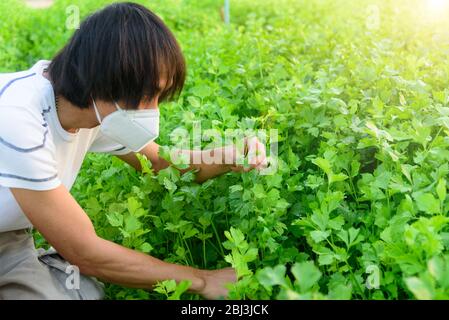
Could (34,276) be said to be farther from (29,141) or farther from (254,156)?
(254,156)

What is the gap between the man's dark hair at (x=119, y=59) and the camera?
184cm

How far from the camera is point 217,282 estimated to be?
187 centimetres

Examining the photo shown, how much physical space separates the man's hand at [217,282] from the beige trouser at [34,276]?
386 millimetres

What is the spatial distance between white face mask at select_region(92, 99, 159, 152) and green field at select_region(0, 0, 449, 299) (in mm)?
160

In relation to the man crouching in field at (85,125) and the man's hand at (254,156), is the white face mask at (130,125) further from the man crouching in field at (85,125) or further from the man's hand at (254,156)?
the man's hand at (254,156)

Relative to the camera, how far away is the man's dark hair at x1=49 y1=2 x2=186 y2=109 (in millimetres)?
1842

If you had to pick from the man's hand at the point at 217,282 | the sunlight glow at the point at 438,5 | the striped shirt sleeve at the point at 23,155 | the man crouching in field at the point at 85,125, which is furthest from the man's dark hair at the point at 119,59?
the sunlight glow at the point at 438,5

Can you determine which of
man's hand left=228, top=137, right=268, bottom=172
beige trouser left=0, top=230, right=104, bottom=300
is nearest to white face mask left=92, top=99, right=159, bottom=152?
man's hand left=228, top=137, right=268, bottom=172

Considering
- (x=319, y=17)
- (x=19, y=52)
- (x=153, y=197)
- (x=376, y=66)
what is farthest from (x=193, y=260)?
(x=319, y=17)

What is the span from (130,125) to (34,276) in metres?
0.57

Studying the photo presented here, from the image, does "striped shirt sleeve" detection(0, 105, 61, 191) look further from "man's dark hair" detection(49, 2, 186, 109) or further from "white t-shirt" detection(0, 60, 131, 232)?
"man's dark hair" detection(49, 2, 186, 109)

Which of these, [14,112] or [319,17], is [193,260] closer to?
[14,112]

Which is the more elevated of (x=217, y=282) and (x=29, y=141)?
(x=29, y=141)

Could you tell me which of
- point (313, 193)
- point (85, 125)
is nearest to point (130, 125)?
point (85, 125)
